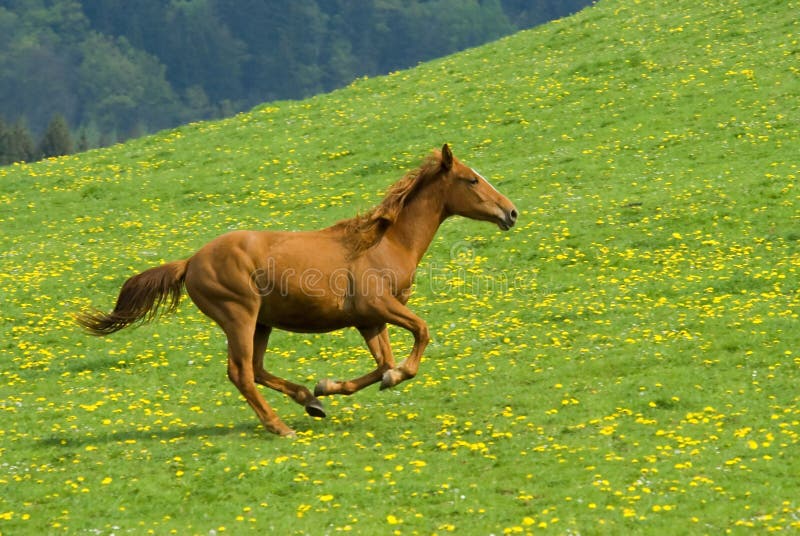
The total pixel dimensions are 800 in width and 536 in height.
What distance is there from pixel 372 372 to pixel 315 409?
93 cm

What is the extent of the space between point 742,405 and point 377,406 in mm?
5142

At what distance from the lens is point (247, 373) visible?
1507 centimetres

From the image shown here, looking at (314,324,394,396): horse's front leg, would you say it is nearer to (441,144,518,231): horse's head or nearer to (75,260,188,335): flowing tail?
(441,144,518,231): horse's head

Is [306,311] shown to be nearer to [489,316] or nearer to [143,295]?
[143,295]

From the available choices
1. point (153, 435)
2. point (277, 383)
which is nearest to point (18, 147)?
point (153, 435)

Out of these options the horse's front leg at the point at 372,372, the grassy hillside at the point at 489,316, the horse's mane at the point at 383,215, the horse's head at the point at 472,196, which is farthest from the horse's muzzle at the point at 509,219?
the grassy hillside at the point at 489,316

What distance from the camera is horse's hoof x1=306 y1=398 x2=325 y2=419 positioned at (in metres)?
15.2

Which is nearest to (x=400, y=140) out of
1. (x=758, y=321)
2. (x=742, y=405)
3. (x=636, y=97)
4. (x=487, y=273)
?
(x=636, y=97)

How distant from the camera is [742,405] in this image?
49.5 feet

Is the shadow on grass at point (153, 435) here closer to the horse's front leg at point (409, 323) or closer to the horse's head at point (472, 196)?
the horse's front leg at point (409, 323)

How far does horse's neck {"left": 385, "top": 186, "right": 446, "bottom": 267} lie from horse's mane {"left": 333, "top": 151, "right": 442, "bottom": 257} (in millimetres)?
92

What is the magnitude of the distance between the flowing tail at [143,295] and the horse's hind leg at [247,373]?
3.94ft

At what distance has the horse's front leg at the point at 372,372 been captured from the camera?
15.0 metres

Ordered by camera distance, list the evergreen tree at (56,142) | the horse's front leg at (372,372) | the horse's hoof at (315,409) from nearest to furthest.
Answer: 1. the horse's front leg at (372,372)
2. the horse's hoof at (315,409)
3. the evergreen tree at (56,142)
